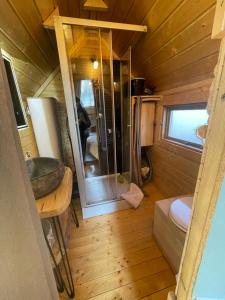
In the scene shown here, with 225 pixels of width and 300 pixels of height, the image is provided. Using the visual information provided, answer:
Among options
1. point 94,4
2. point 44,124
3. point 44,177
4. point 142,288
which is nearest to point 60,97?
point 44,124

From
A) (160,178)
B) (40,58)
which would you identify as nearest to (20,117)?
(40,58)

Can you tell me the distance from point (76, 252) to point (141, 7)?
236 centimetres

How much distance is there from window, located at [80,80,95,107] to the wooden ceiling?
1.73ft

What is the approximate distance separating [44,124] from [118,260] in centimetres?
169

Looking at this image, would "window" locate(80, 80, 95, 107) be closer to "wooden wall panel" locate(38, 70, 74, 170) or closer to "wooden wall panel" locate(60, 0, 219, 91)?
"wooden wall panel" locate(38, 70, 74, 170)

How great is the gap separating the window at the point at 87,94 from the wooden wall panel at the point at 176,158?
3.31 ft

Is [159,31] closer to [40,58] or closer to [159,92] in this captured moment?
[159,92]

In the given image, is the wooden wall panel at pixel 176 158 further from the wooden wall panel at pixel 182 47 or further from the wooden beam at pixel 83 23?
the wooden beam at pixel 83 23

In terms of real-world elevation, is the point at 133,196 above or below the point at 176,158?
below

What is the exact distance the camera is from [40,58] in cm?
160

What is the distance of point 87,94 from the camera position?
2131mm

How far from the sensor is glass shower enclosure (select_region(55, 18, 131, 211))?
1.62 metres

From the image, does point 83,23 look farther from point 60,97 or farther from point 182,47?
point 60,97

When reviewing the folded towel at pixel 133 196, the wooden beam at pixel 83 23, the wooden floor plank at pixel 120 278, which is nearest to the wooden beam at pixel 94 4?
the wooden beam at pixel 83 23
